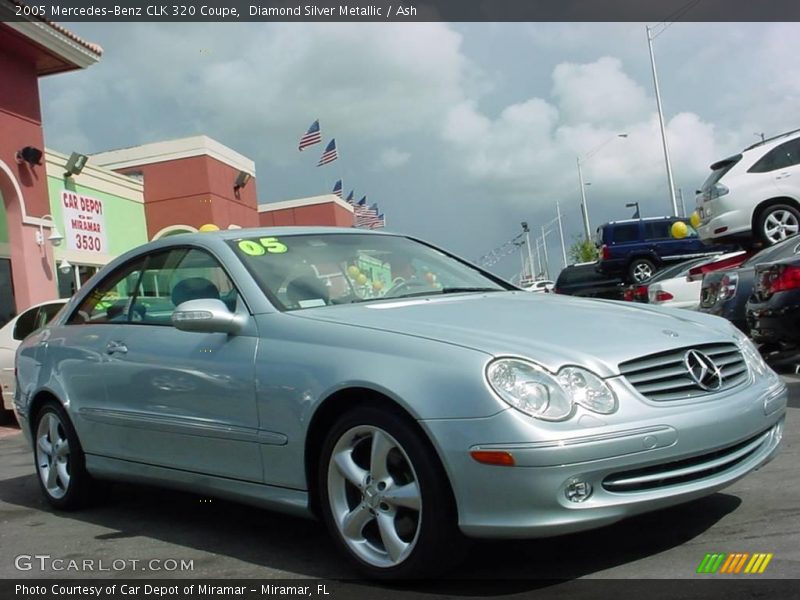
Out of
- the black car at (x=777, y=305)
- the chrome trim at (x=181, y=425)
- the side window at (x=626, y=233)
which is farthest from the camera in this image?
the side window at (x=626, y=233)

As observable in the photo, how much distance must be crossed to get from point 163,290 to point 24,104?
1361cm

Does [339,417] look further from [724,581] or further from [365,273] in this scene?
[724,581]

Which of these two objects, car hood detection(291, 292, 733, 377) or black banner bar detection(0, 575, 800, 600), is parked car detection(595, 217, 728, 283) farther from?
black banner bar detection(0, 575, 800, 600)

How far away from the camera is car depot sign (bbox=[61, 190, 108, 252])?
2059 cm

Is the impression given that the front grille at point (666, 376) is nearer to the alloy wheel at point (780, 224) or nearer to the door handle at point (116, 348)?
the door handle at point (116, 348)

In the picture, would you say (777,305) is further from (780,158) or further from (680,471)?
(780,158)

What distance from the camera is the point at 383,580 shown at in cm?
350

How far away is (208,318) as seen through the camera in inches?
160

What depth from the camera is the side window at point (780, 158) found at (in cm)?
1441

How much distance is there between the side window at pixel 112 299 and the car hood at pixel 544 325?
5.21 ft

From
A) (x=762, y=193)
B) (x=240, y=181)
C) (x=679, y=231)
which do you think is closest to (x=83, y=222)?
(x=240, y=181)

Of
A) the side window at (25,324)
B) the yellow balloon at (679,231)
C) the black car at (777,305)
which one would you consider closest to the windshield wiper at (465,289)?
the black car at (777,305)

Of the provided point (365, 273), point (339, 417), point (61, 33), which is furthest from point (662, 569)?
point (61, 33)

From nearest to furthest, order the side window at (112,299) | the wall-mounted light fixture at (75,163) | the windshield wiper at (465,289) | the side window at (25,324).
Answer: the windshield wiper at (465,289) → the side window at (112,299) → the side window at (25,324) → the wall-mounted light fixture at (75,163)
